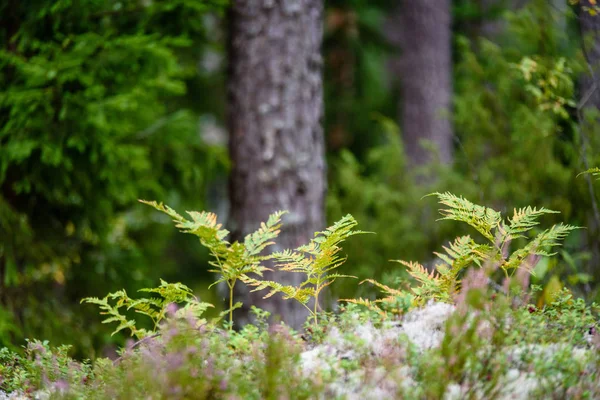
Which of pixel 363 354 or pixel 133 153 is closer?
pixel 363 354

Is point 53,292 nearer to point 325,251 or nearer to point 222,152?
point 222,152

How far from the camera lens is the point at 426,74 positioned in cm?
1018

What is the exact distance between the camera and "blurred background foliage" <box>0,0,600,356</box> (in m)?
4.03

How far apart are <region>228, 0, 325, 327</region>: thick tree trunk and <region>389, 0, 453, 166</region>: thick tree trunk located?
17.6 ft

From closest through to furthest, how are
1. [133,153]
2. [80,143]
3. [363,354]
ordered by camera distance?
[363,354]
[80,143]
[133,153]

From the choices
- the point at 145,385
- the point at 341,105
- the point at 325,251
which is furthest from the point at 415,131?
the point at 145,385

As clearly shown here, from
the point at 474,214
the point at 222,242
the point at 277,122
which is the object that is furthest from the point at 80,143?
the point at 474,214

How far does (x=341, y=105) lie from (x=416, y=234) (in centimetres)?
467

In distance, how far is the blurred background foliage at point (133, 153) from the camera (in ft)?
13.2

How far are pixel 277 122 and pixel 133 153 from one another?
4.07 feet

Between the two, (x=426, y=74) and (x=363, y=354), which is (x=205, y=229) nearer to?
(x=363, y=354)

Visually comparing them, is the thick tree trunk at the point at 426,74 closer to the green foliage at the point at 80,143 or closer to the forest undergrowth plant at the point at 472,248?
the green foliage at the point at 80,143

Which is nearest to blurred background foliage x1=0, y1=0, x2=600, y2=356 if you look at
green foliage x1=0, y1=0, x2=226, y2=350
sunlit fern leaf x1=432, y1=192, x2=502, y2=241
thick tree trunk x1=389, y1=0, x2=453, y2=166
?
green foliage x1=0, y1=0, x2=226, y2=350

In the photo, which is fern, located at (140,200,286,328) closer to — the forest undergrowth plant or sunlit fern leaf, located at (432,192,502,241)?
the forest undergrowth plant
